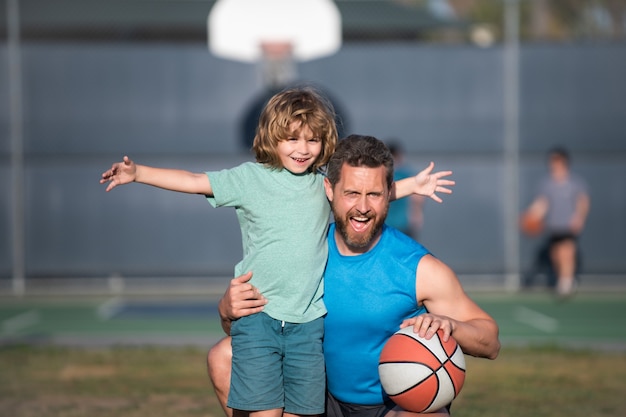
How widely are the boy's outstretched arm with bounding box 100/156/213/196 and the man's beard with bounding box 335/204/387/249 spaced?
0.70 m

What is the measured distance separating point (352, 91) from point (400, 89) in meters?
0.81

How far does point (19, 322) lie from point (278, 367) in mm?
9493

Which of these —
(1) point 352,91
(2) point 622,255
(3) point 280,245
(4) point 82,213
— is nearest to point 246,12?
(1) point 352,91

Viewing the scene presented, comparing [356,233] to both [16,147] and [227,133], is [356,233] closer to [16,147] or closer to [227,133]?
[227,133]

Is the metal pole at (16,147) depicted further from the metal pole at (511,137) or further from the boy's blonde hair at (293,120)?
the boy's blonde hair at (293,120)

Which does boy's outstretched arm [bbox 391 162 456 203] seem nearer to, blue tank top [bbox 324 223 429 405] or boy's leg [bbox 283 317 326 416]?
blue tank top [bbox 324 223 429 405]

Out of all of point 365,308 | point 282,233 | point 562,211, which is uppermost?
point 282,233

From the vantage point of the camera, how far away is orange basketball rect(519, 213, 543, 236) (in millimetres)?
16755

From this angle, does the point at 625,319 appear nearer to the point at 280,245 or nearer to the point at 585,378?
the point at 585,378

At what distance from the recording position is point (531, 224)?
55.5ft

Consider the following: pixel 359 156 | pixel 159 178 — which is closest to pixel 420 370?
pixel 359 156

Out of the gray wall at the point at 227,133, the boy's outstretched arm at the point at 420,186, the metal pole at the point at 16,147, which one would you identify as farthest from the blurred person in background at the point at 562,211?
the boy's outstretched arm at the point at 420,186

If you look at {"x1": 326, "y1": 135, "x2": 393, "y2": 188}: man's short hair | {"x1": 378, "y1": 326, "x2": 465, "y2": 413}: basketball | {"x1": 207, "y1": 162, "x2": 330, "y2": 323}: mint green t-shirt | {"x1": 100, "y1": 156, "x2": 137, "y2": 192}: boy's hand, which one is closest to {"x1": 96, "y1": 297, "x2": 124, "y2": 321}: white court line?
{"x1": 207, "y1": 162, "x2": 330, "y2": 323}: mint green t-shirt

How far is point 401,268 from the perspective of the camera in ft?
17.8
